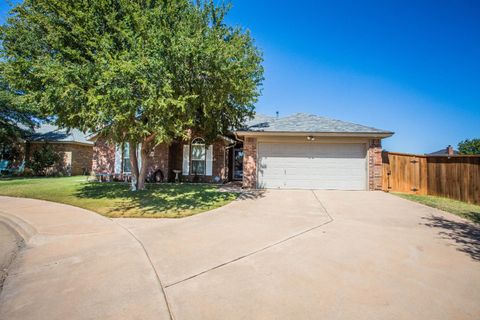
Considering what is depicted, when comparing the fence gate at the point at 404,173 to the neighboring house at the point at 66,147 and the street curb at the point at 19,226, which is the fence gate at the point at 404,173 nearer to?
the street curb at the point at 19,226

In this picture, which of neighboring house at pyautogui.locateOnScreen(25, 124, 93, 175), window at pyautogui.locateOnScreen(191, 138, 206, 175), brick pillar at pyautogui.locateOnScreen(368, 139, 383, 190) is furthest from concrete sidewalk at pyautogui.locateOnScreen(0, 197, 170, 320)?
neighboring house at pyautogui.locateOnScreen(25, 124, 93, 175)

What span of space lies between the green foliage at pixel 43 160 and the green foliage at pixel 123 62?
12650 mm

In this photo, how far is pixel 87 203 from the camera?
8086 mm

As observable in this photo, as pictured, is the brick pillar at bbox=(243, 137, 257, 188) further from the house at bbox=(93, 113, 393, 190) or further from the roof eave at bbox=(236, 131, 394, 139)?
the roof eave at bbox=(236, 131, 394, 139)

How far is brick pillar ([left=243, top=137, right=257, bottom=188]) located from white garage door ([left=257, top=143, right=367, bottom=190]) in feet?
0.89

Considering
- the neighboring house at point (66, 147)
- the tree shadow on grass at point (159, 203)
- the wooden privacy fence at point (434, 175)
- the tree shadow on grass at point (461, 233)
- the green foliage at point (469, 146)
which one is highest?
the green foliage at point (469, 146)

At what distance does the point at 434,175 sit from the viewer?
10.8 metres

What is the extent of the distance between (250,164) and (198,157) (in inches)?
182

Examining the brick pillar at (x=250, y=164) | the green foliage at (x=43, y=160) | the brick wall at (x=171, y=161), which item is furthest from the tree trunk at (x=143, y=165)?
the green foliage at (x=43, y=160)

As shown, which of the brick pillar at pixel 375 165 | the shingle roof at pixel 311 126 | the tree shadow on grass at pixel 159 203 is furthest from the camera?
the shingle roof at pixel 311 126

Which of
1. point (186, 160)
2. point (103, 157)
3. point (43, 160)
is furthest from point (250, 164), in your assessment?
point (43, 160)

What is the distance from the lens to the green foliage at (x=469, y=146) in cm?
3663

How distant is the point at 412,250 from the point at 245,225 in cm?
331

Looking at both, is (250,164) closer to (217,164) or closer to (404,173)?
(217,164)
